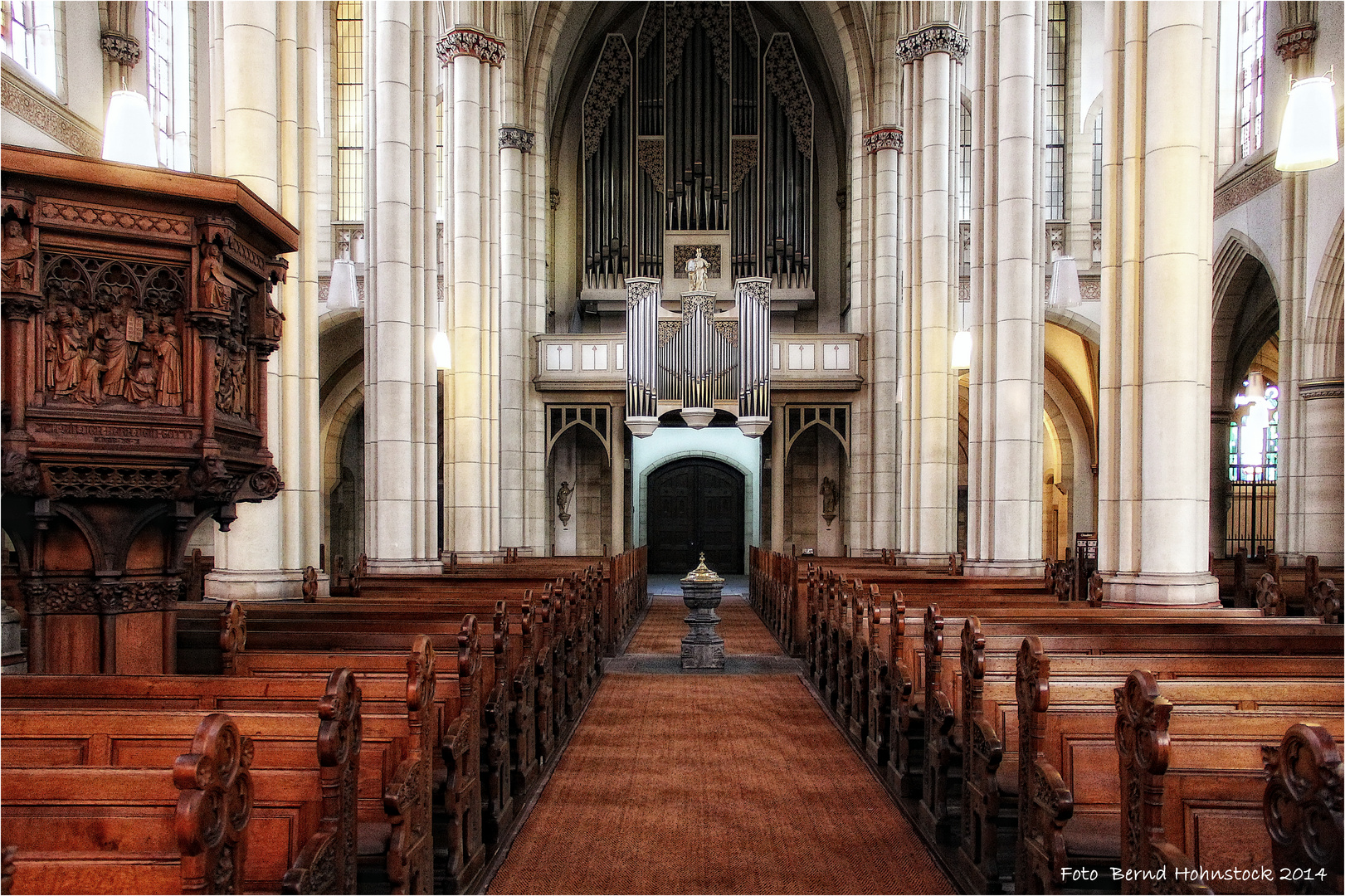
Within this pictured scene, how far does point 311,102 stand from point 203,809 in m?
7.39

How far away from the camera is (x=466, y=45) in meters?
15.1

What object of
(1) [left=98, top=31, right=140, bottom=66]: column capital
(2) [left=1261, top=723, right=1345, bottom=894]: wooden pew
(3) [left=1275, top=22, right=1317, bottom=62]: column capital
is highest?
(3) [left=1275, top=22, right=1317, bottom=62]: column capital

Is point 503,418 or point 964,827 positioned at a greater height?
point 503,418

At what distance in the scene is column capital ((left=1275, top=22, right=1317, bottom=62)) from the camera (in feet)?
46.3

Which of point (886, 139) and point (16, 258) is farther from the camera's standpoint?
point (886, 139)

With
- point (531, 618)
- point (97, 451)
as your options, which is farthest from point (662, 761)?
point (97, 451)

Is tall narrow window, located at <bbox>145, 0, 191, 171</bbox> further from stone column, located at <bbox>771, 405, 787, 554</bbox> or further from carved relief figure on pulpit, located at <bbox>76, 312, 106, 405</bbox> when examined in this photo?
carved relief figure on pulpit, located at <bbox>76, 312, 106, 405</bbox>

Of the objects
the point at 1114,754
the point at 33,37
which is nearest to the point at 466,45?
the point at 33,37

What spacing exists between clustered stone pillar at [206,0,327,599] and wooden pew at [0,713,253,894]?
5303 mm

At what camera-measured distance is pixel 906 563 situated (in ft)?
51.2

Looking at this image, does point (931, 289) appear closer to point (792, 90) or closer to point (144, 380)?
point (792, 90)

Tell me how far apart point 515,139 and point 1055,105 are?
10.7 m

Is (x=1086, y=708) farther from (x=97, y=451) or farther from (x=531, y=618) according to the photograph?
(x=97, y=451)

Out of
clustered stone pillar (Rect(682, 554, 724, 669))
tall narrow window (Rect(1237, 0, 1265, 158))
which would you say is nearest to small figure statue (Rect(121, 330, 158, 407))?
clustered stone pillar (Rect(682, 554, 724, 669))
